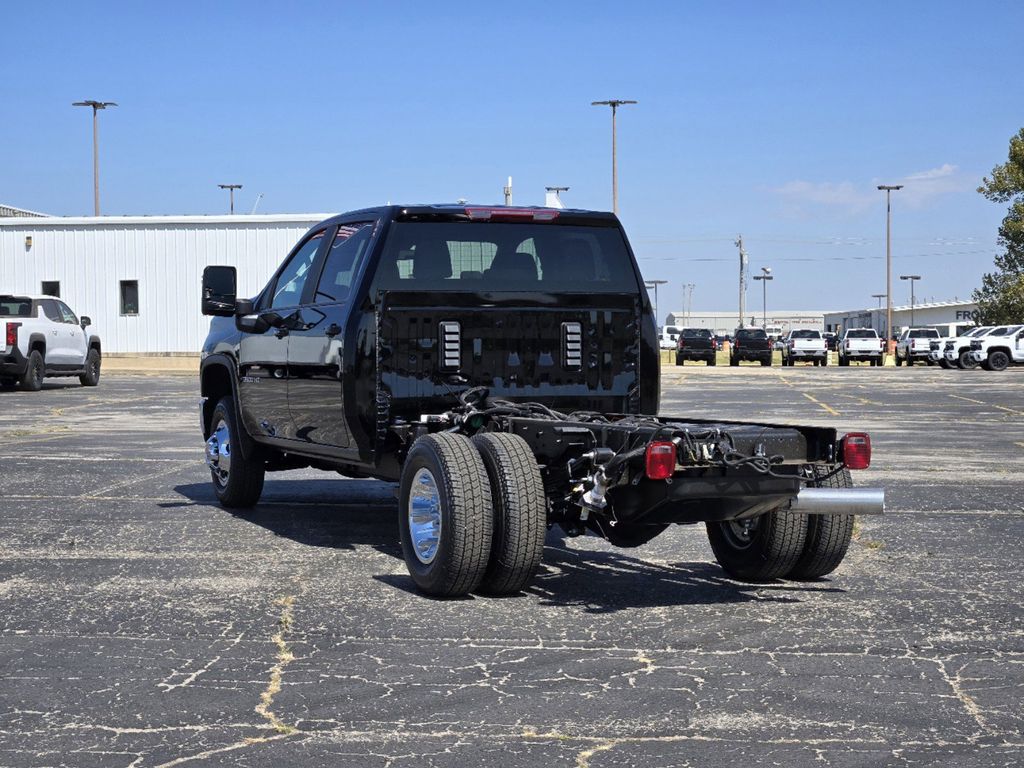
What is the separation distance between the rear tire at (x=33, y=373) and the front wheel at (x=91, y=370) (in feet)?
6.60

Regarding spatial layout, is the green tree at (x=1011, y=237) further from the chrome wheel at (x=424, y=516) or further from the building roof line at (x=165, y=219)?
the chrome wheel at (x=424, y=516)

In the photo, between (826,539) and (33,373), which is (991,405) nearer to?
(33,373)

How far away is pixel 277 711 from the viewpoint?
4.99 metres

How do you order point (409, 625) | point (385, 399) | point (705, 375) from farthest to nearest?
point (705, 375), point (385, 399), point (409, 625)

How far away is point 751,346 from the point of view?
192 feet

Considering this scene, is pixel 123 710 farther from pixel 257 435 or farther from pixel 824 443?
pixel 257 435

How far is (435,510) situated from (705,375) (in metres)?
37.5

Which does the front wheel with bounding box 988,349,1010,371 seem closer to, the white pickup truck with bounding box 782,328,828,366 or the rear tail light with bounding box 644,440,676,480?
the white pickup truck with bounding box 782,328,828,366

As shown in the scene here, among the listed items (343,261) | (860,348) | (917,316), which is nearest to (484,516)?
(343,261)

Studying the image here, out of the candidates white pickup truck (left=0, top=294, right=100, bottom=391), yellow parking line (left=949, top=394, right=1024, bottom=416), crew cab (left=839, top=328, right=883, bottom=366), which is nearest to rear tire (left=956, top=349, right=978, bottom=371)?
crew cab (left=839, top=328, right=883, bottom=366)

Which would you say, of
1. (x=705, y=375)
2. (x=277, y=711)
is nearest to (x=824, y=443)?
(x=277, y=711)

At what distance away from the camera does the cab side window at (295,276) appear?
938 centimetres

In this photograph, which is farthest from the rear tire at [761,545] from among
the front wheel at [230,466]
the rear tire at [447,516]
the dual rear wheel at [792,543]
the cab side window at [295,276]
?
the front wheel at [230,466]

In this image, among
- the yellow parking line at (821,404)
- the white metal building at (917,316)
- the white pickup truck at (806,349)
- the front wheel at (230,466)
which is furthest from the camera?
the white metal building at (917,316)
